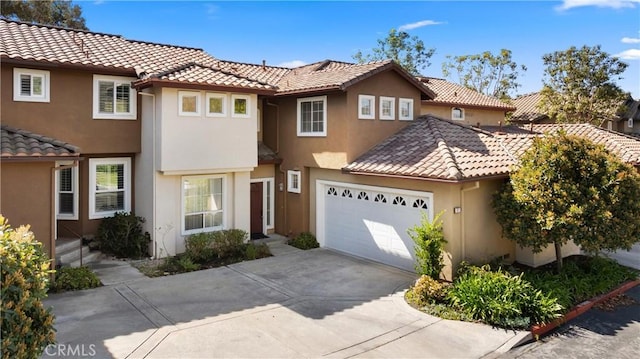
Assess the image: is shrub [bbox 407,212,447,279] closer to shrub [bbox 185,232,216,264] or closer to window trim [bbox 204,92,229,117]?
shrub [bbox 185,232,216,264]

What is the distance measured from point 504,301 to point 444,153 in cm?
478

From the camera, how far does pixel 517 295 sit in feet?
32.2

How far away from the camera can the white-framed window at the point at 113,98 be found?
14.2 m

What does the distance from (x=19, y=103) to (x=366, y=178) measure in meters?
10.8

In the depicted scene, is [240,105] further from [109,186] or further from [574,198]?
[574,198]

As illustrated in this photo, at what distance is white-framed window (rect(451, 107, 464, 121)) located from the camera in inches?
959

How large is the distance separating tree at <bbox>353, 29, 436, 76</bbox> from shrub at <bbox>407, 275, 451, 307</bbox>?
33.9 meters

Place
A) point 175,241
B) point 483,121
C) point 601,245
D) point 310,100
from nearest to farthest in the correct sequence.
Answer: point 601,245 → point 175,241 → point 310,100 → point 483,121

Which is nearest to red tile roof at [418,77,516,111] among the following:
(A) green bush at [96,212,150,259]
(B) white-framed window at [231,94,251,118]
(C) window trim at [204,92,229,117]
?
(B) white-framed window at [231,94,251,118]

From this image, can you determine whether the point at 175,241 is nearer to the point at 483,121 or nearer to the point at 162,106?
the point at 162,106

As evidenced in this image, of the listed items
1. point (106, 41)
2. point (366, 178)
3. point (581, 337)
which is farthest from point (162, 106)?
point (581, 337)

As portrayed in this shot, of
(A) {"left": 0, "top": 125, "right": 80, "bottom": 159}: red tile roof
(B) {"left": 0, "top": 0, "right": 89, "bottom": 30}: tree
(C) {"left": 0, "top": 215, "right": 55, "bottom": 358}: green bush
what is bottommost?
(C) {"left": 0, "top": 215, "right": 55, "bottom": 358}: green bush

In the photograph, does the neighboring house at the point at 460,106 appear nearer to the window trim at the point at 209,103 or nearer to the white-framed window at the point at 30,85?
the window trim at the point at 209,103

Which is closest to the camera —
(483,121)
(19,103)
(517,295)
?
(517,295)
